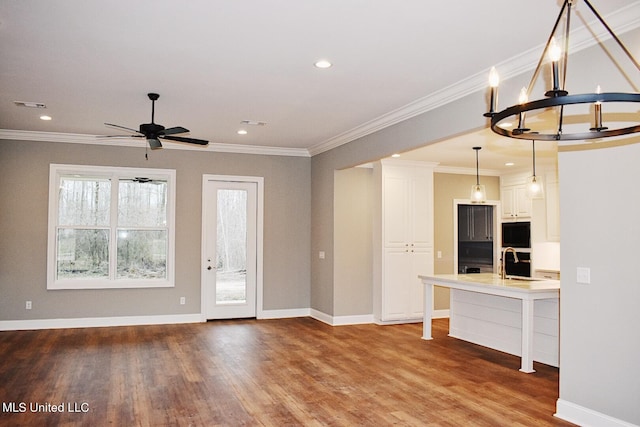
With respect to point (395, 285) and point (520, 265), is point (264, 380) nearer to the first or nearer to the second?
point (395, 285)

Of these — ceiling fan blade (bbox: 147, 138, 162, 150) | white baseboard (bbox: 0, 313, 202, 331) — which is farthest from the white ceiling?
white baseboard (bbox: 0, 313, 202, 331)

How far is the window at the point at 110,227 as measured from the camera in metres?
→ 7.30

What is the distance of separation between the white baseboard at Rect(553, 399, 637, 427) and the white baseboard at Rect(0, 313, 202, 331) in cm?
537

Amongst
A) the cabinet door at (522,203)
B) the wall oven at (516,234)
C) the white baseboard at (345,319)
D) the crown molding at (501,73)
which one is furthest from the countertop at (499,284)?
the cabinet door at (522,203)

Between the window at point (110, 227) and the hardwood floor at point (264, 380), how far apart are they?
87 cm

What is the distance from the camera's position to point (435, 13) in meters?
3.27

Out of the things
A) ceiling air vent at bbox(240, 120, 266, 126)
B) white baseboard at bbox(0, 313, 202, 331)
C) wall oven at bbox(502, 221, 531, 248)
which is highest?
ceiling air vent at bbox(240, 120, 266, 126)

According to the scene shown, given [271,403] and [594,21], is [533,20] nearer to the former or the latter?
[594,21]

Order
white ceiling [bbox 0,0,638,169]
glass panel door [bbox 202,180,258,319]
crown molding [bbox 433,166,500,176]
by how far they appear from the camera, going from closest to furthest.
A: white ceiling [bbox 0,0,638,169] → glass panel door [bbox 202,180,258,319] → crown molding [bbox 433,166,500,176]

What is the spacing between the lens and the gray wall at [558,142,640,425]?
3.29 metres

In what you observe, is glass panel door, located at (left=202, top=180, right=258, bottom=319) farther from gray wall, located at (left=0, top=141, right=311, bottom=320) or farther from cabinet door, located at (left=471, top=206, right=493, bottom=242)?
cabinet door, located at (left=471, top=206, right=493, bottom=242)

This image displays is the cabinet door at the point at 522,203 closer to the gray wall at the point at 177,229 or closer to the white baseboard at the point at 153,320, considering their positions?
the white baseboard at the point at 153,320

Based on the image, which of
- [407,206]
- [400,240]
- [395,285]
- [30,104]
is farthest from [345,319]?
[30,104]

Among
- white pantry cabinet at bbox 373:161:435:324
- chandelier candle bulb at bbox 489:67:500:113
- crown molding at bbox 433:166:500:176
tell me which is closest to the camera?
chandelier candle bulb at bbox 489:67:500:113
